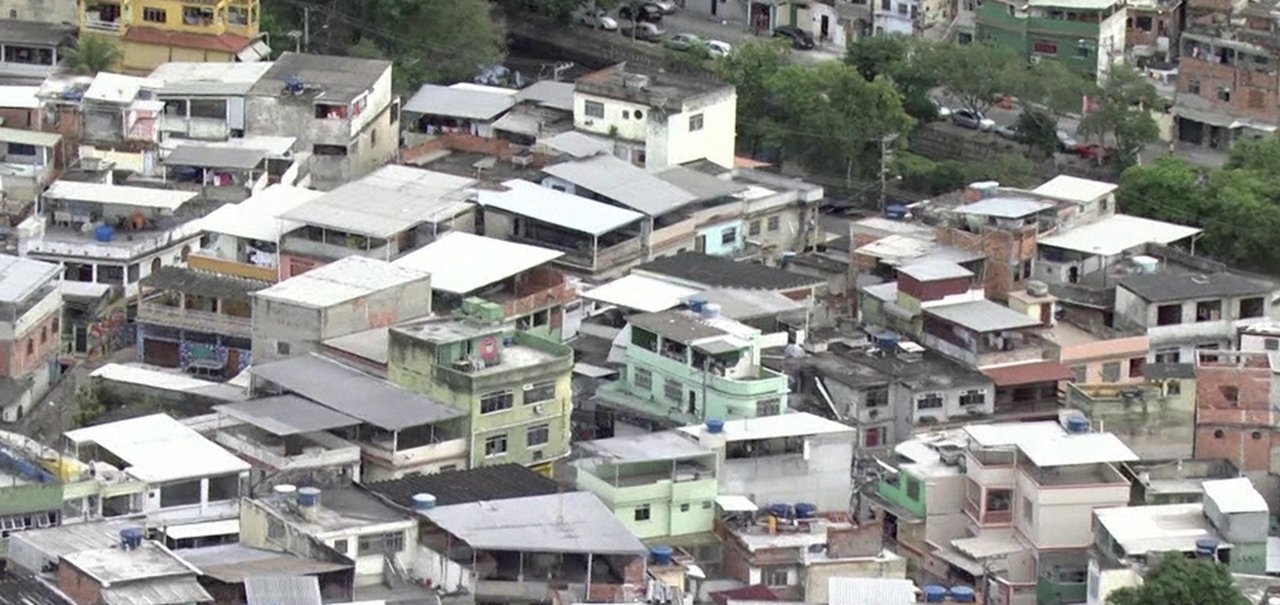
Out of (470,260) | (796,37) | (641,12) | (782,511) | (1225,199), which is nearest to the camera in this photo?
(782,511)

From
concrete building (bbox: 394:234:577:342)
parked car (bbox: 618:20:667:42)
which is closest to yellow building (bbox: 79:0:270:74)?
parked car (bbox: 618:20:667:42)

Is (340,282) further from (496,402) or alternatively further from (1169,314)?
(1169,314)

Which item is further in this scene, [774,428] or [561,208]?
[561,208]

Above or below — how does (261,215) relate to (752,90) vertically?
below

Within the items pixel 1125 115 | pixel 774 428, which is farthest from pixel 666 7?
pixel 774 428

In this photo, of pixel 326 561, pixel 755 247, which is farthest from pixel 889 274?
pixel 326 561

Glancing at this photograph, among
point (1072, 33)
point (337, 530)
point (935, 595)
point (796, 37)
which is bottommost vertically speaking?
point (935, 595)

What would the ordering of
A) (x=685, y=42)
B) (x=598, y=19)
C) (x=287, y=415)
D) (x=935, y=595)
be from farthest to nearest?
1. (x=598, y=19)
2. (x=685, y=42)
3. (x=287, y=415)
4. (x=935, y=595)

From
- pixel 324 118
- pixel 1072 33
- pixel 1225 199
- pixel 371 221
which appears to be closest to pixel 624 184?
pixel 371 221
